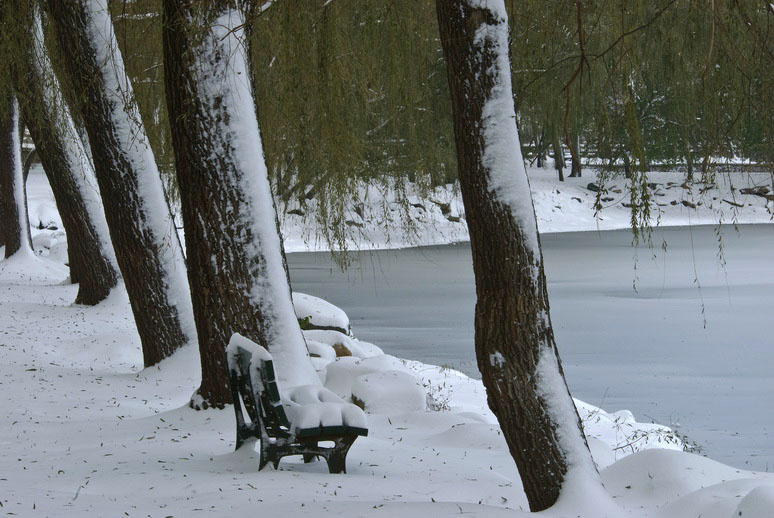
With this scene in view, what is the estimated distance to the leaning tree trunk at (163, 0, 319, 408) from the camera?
204 inches

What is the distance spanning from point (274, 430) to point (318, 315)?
21.6 feet

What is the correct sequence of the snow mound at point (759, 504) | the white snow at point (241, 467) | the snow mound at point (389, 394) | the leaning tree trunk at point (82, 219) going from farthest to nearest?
the leaning tree trunk at point (82, 219)
the snow mound at point (389, 394)
the white snow at point (241, 467)
the snow mound at point (759, 504)

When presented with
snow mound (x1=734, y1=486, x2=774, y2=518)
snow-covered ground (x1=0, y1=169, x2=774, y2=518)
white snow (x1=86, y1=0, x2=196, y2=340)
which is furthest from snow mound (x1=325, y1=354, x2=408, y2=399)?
snow mound (x1=734, y1=486, x2=774, y2=518)

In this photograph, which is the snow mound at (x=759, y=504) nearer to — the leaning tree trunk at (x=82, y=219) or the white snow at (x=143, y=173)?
the white snow at (x=143, y=173)

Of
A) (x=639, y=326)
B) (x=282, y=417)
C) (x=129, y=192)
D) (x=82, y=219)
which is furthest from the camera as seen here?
(x=639, y=326)

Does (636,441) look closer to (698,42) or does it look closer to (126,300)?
Answer: (698,42)

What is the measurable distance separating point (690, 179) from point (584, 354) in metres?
6.83

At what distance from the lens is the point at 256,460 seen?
14.2ft

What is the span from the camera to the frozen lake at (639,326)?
819 cm

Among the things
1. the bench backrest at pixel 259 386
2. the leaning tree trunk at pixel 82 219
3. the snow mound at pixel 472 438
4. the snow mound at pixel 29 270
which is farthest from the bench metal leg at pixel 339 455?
the snow mound at pixel 29 270

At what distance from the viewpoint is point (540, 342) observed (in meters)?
3.72

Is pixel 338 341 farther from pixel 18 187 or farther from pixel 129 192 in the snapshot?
pixel 18 187

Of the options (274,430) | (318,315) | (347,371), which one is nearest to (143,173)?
(347,371)

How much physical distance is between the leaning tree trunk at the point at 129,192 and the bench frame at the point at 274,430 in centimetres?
294
